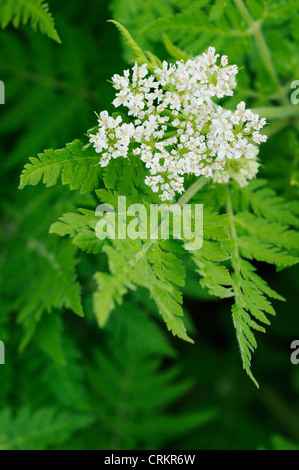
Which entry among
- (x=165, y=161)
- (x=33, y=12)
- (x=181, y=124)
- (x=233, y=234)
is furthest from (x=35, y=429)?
(x=33, y=12)

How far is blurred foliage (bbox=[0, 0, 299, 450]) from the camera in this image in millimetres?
3098

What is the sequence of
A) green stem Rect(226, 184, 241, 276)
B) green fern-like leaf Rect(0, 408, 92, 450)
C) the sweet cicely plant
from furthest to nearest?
green fern-like leaf Rect(0, 408, 92, 450)
green stem Rect(226, 184, 241, 276)
the sweet cicely plant

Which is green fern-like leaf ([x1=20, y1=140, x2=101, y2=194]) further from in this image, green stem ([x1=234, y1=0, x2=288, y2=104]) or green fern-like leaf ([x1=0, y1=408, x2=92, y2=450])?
green fern-like leaf ([x1=0, y1=408, x2=92, y2=450])

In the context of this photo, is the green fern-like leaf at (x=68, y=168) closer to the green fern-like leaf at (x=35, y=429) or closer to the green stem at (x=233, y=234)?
the green stem at (x=233, y=234)

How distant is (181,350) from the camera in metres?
5.16

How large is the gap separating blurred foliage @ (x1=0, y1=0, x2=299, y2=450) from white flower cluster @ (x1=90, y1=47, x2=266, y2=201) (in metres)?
0.68

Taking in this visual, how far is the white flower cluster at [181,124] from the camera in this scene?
193cm

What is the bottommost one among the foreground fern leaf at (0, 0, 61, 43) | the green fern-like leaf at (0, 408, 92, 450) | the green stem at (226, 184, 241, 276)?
the green fern-like leaf at (0, 408, 92, 450)

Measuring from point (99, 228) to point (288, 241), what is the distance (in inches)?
41.8

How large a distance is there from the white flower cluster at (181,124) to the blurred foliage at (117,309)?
27.0 inches

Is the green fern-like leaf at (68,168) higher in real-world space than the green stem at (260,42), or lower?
lower

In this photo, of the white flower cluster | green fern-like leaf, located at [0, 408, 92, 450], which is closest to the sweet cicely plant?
the white flower cluster

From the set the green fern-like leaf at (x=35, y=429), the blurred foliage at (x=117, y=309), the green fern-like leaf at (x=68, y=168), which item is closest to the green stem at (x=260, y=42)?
the blurred foliage at (x=117, y=309)
